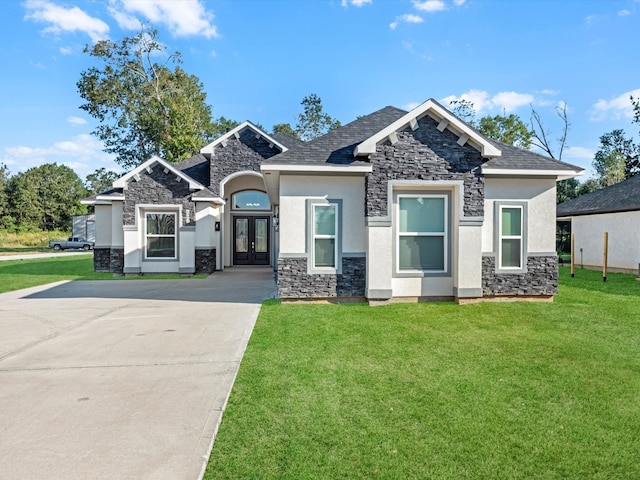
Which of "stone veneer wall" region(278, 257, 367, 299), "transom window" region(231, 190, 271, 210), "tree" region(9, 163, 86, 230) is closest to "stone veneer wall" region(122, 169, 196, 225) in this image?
"transom window" region(231, 190, 271, 210)

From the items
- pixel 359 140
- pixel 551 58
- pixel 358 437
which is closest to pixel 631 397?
pixel 358 437

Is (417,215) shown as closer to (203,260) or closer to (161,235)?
(203,260)

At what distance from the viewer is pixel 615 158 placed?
43.5 m

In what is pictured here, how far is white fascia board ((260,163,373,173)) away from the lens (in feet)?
28.4

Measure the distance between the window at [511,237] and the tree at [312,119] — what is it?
3644cm

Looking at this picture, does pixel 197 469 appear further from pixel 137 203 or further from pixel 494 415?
pixel 137 203

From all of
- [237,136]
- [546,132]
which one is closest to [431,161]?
[237,136]

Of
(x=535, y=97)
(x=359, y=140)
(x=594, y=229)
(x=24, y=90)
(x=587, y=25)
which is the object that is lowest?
(x=594, y=229)

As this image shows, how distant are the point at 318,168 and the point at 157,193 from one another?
8897 millimetres

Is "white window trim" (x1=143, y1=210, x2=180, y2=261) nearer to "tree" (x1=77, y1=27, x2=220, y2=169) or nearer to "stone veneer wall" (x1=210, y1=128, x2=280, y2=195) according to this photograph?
"stone veneer wall" (x1=210, y1=128, x2=280, y2=195)

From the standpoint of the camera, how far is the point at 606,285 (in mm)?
12031

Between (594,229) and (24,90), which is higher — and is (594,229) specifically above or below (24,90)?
below

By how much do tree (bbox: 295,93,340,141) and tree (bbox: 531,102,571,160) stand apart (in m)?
19.6

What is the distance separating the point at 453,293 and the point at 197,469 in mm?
7412
